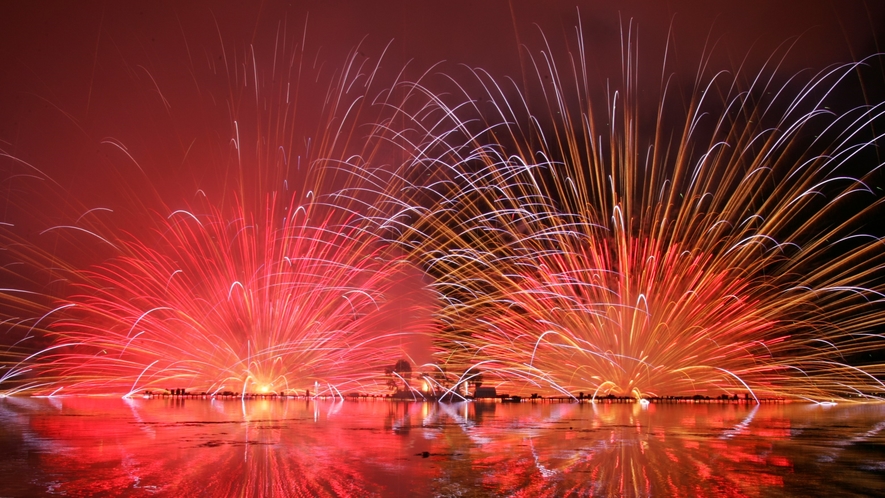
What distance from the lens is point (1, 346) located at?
56.5 m

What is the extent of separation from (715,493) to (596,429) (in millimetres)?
11755

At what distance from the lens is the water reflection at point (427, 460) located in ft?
33.6

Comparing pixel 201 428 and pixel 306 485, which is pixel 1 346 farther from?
pixel 306 485

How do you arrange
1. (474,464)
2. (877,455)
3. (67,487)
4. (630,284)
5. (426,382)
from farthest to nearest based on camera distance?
1. (426,382)
2. (630,284)
3. (877,455)
4. (474,464)
5. (67,487)

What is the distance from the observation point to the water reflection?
1025 cm

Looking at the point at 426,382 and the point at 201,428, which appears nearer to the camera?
the point at 201,428

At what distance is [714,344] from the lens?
3722cm

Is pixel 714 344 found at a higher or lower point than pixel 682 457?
higher

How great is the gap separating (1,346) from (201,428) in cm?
4564

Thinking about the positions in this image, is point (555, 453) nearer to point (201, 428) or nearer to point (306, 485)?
point (306, 485)

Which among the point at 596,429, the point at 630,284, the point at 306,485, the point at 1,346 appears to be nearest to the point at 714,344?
the point at 630,284

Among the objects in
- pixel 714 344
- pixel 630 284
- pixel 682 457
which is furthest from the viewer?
pixel 714 344

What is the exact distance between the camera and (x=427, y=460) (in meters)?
13.3

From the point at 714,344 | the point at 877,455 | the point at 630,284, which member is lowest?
the point at 877,455
